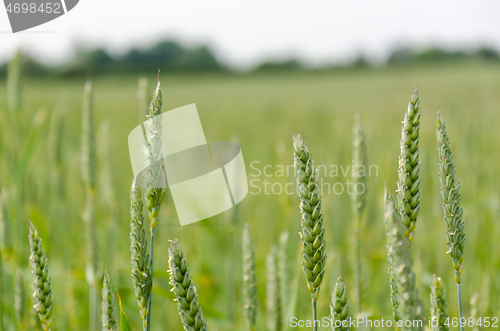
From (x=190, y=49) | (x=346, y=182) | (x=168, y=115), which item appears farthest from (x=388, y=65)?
(x=190, y=49)

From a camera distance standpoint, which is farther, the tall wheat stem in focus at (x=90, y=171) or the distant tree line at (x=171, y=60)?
the distant tree line at (x=171, y=60)

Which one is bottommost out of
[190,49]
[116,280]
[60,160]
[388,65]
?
[116,280]

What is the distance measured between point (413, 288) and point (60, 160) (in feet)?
3.23

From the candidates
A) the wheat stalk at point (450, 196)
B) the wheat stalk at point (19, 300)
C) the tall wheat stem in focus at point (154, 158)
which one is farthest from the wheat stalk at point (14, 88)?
the wheat stalk at point (450, 196)

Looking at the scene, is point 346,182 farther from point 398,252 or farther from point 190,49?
point 190,49

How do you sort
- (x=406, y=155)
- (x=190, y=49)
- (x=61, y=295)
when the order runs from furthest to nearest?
(x=190, y=49) < (x=61, y=295) < (x=406, y=155)

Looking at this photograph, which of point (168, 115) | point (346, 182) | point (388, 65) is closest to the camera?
point (168, 115)

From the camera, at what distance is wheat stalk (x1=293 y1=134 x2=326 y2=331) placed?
1.33 ft

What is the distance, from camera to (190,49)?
2372 cm

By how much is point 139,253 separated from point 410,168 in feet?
0.96

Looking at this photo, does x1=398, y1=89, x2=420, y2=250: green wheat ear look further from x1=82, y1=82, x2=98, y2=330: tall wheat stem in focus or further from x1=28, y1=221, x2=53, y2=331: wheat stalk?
x1=82, y1=82, x2=98, y2=330: tall wheat stem in focus

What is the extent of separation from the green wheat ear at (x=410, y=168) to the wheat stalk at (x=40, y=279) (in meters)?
0.40

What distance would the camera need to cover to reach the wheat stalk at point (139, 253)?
0.41 metres

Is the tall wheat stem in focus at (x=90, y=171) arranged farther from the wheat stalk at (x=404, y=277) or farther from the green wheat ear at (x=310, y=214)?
the wheat stalk at (x=404, y=277)
